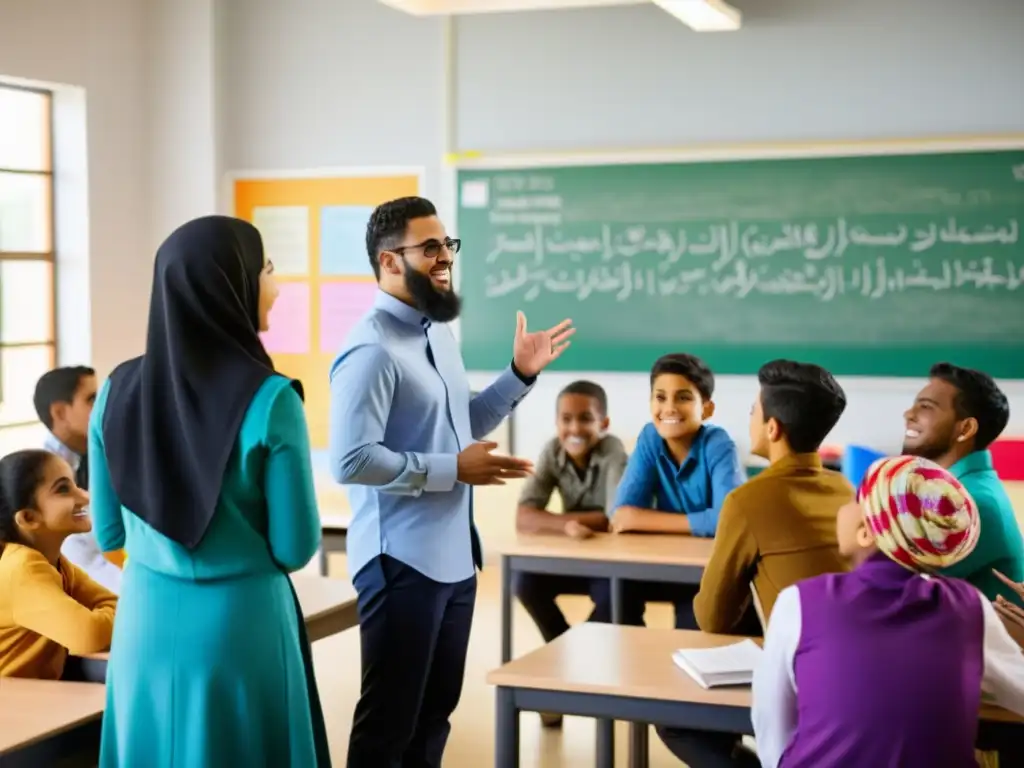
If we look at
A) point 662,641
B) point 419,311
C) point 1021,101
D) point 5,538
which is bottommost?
point 662,641

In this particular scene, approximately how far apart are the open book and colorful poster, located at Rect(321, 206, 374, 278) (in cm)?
467

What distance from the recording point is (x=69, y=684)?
9.20ft

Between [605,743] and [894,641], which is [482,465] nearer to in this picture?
[605,743]

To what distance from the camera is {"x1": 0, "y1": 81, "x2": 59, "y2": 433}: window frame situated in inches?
263

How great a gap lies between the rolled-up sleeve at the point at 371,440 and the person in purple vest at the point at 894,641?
975 mm

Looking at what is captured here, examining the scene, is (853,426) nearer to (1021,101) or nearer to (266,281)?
(1021,101)

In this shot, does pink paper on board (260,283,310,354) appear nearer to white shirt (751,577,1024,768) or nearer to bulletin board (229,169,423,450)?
bulletin board (229,169,423,450)

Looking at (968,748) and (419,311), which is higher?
(419,311)

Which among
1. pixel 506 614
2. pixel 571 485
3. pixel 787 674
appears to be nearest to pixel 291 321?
pixel 571 485

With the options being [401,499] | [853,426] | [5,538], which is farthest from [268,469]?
[853,426]

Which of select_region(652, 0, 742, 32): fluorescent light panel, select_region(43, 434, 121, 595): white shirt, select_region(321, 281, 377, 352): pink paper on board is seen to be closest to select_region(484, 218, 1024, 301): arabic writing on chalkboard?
select_region(321, 281, 377, 352): pink paper on board

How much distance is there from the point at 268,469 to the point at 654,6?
16.1 ft

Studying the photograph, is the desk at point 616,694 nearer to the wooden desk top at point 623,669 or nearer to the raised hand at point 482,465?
the wooden desk top at point 623,669

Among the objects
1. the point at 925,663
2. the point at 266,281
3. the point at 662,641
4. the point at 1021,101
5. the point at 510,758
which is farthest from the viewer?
the point at 1021,101
